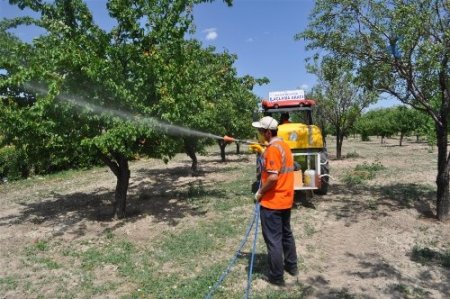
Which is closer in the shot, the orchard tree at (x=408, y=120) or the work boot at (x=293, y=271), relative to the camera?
the work boot at (x=293, y=271)

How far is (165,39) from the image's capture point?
332 inches

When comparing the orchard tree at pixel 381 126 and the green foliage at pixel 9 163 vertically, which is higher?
the orchard tree at pixel 381 126

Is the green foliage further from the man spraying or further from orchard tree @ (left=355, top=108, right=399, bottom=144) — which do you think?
orchard tree @ (left=355, top=108, right=399, bottom=144)

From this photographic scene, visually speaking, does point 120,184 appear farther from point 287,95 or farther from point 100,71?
point 287,95

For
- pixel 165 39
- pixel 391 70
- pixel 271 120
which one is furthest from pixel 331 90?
pixel 271 120

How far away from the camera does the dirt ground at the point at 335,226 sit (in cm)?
549

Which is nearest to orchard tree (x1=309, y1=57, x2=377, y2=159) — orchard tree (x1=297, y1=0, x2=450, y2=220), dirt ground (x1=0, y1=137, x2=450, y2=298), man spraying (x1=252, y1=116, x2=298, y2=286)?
dirt ground (x1=0, y1=137, x2=450, y2=298)

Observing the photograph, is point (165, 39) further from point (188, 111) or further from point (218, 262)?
point (218, 262)

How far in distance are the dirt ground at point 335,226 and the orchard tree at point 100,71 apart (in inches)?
66.2

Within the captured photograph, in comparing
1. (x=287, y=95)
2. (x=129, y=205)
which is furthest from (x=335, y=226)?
(x=129, y=205)

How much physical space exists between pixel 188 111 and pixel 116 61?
68.8 inches

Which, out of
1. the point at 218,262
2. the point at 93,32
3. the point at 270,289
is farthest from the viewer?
the point at 93,32

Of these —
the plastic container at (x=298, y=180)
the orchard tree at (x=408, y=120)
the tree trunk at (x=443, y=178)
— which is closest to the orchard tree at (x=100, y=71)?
the plastic container at (x=298, y=180)

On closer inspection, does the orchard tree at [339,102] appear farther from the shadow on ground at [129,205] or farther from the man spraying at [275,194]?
the man spraying at [275,194]
